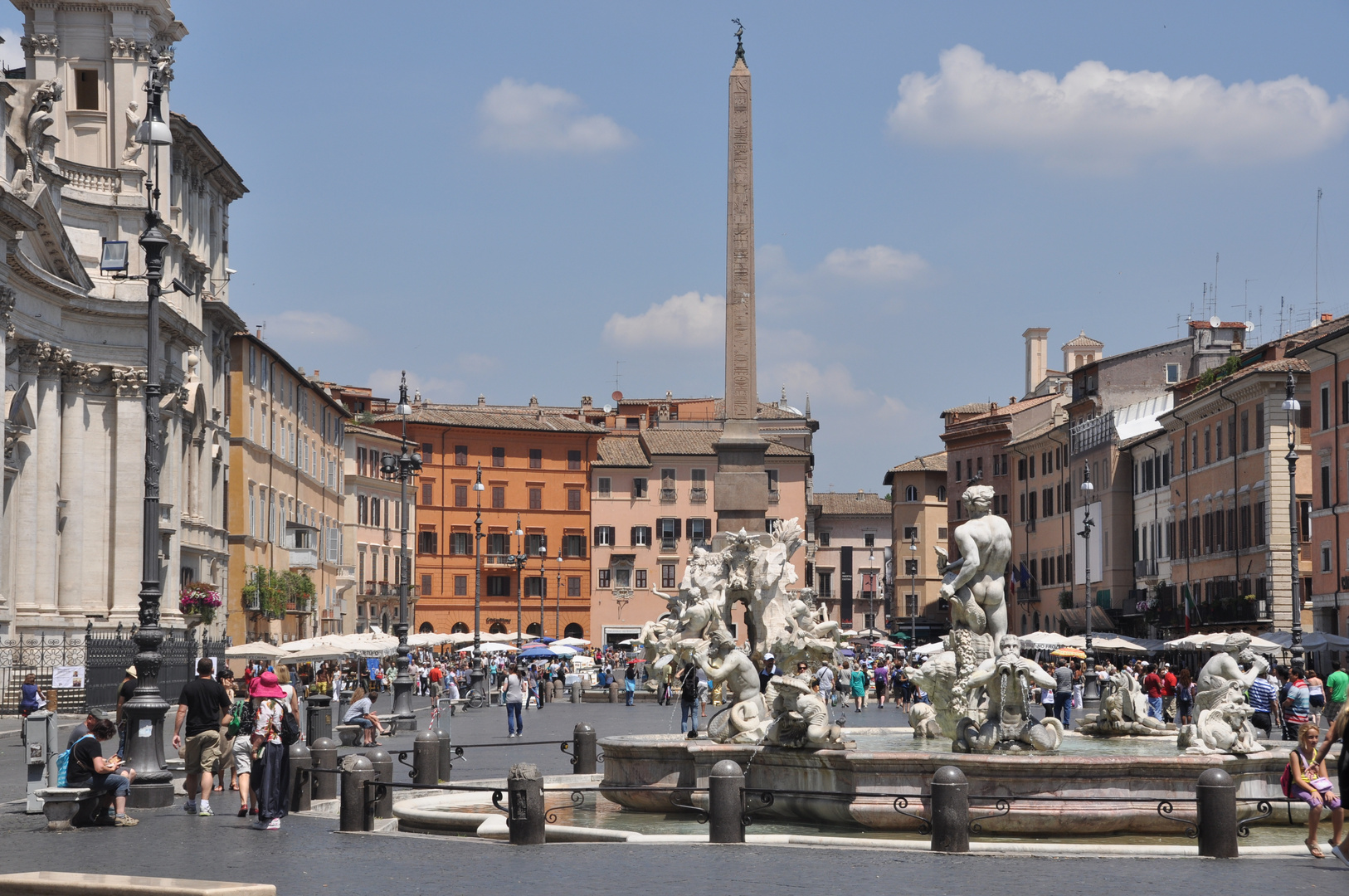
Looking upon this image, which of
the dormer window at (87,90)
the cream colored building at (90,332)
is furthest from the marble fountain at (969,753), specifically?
the dormer window at (87,90)

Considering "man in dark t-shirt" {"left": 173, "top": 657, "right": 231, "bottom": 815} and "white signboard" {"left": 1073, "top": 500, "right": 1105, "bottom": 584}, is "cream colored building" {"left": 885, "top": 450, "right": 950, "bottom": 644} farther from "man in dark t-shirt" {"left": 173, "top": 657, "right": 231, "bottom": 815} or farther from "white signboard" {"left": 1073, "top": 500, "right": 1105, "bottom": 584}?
"man in dark t-shirt" {"left": 173, "top": 657, "right": 231, "bottom": 815}

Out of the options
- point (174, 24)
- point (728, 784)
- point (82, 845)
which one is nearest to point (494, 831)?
point (728, 784)

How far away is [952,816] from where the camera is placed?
11.1 meters

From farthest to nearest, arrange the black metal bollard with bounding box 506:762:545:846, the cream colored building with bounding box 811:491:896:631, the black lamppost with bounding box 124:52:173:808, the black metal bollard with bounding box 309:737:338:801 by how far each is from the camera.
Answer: the cream colored building with bounding box 811:491:896:631 < the black metal bollard with bounding box 309:737:338:801 < the black lamppost with bounding box 124:52:173:808 < the black metal bollard with bounding box 506:762:545:846

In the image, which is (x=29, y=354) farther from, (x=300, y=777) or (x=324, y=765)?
(x=300, y=777)

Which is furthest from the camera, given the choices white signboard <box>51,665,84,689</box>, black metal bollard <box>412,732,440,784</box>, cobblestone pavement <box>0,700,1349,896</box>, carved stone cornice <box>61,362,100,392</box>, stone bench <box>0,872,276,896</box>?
carved stone cornice <box>61,362,100,392</box>

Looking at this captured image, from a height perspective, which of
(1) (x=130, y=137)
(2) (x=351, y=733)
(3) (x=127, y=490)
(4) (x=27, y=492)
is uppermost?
(1) (x=130, y=137)

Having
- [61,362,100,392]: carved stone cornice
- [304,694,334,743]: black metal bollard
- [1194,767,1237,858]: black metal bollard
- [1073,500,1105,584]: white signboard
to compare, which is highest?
[61,362,100,392]: carved stone cornice

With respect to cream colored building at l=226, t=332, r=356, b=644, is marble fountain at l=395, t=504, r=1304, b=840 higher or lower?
lower

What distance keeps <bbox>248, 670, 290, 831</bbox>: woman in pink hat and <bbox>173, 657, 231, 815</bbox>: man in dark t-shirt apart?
0.34 m

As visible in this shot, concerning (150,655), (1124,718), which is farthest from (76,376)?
(1124,718)

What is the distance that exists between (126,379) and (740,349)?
13.9 metres

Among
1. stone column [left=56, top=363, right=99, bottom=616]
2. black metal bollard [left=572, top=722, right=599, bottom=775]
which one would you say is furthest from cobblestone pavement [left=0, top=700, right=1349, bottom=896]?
stone column [left=56, top=363, right=99, bottom=616]

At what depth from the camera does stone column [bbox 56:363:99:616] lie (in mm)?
38781
